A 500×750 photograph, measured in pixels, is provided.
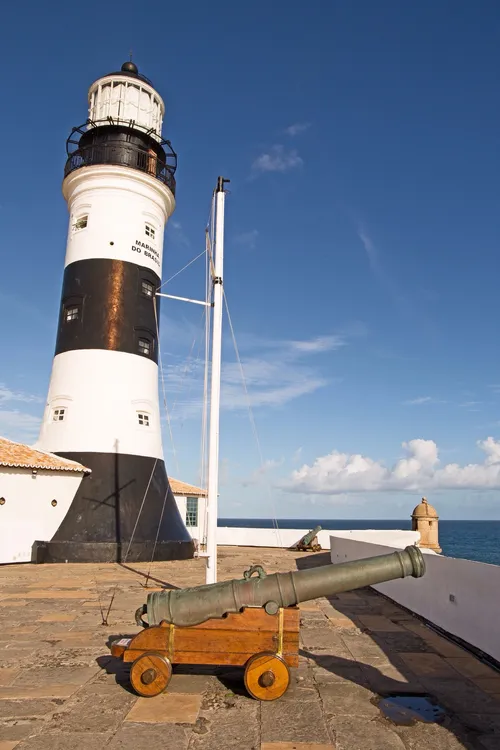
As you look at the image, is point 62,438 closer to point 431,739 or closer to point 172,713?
point 172,713

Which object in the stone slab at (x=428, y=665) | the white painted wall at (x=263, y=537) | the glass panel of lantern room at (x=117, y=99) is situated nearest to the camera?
the stone slab at (x=428, y=665)

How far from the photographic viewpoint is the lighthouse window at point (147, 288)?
20.3 meters

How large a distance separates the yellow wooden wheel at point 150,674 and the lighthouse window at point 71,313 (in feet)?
51.2

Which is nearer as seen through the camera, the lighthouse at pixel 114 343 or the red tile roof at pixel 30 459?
the red tile roof at pixel 30 459

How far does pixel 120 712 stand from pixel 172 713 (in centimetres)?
50

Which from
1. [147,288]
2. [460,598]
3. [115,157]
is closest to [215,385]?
[460,598]

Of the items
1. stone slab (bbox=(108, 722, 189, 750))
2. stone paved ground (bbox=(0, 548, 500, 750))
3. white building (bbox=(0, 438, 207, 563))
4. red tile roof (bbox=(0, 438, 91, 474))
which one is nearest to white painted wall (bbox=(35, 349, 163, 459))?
red tile roof (bbox=(0, 438, 91, 474))

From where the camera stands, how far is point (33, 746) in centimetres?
456

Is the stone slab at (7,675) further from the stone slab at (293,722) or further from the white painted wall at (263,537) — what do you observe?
the white painted wall at (263,537)

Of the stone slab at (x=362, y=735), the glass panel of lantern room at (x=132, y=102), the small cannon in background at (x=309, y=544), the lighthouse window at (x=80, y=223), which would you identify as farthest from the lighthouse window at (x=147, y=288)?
the stone slab at (x=362, y=735)

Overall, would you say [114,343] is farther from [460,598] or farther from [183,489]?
[460,598]

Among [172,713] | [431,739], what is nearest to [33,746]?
[172,713]

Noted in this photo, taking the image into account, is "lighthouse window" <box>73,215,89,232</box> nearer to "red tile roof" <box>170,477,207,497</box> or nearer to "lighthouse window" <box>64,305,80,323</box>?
"lighthouse window" <box>64,305,80,323</box>

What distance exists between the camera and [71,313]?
1984 cm
